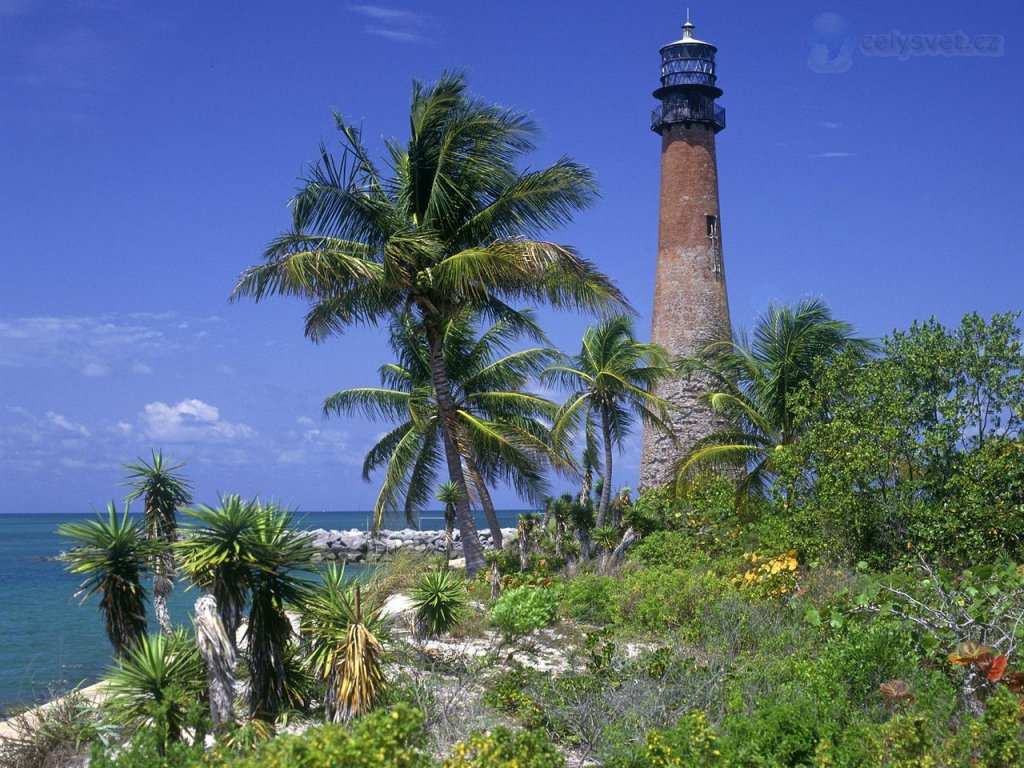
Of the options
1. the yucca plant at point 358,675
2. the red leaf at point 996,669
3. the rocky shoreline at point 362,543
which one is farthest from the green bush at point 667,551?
the rocky shoreline at point 362,543

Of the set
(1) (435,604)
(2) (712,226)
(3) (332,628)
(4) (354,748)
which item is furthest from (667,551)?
(4) (354,748)

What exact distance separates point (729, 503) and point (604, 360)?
4477mm

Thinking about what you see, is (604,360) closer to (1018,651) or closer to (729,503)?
(729,503)

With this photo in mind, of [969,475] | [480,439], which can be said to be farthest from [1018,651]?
[480,439]

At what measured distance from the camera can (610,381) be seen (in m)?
23.9

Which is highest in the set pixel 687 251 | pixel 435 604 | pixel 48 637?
pixel 687 251

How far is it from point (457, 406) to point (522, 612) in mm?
8772

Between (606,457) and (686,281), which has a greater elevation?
(686,281)

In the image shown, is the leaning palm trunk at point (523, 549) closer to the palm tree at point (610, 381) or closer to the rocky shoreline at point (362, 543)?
the palm tree at point (610, 381)

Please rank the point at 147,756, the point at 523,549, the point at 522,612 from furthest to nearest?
the point at 523,549 → the point at 522,612 → the point at 147,756

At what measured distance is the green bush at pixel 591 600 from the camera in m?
16.0

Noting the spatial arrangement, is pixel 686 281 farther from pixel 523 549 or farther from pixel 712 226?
pixel 523 549

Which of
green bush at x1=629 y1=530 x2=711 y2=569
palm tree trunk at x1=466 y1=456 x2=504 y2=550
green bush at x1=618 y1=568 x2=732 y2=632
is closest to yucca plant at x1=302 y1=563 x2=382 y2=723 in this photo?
green bush at x1=618 y1=568 x2=732 y2=632

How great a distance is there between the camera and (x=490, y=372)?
2372 centimetres
